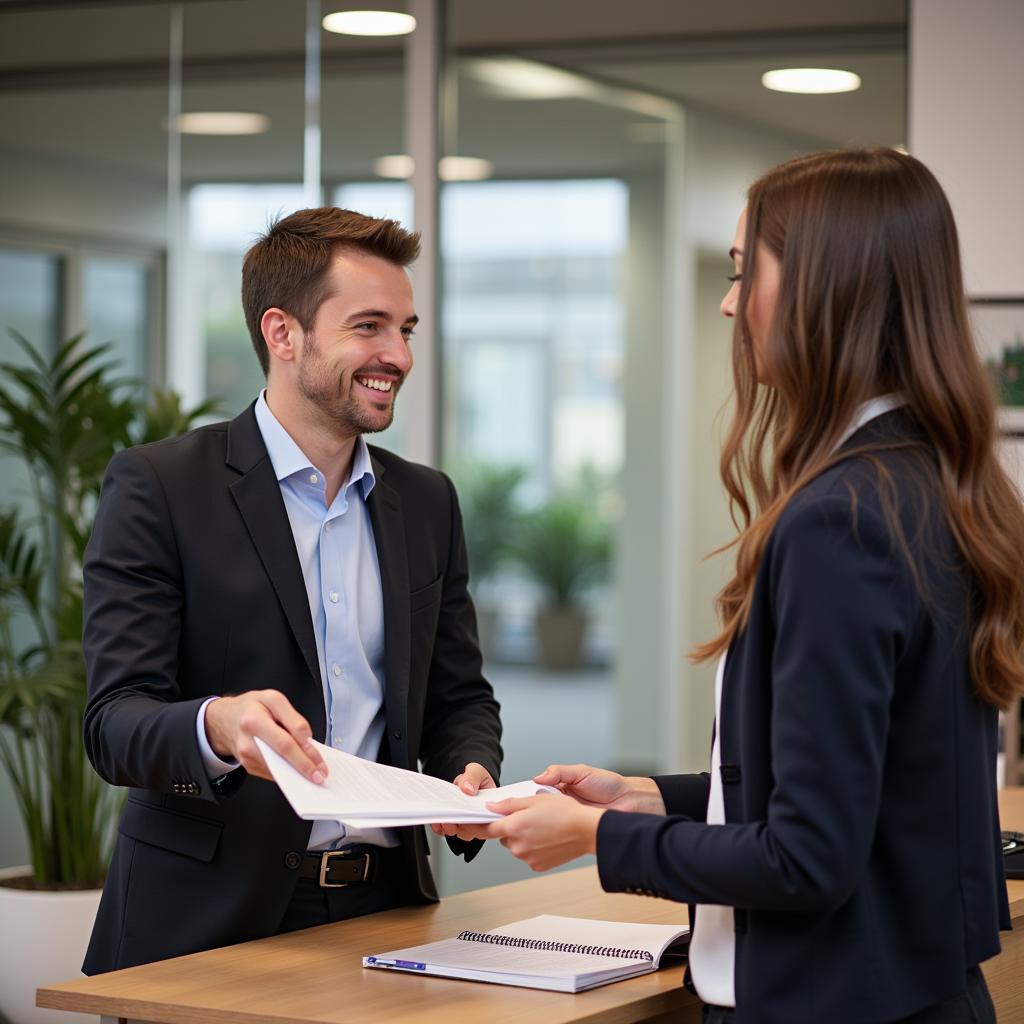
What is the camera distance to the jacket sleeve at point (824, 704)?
1625 mm

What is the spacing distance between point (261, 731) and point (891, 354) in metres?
0.91

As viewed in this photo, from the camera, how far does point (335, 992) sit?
2.04 m

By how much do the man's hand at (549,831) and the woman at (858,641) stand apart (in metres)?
0.03

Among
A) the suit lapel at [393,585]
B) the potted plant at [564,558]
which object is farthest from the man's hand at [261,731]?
the potted plant at [564,558]

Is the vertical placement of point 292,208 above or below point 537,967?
above

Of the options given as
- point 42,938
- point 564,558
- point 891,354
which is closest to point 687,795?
point 891,354

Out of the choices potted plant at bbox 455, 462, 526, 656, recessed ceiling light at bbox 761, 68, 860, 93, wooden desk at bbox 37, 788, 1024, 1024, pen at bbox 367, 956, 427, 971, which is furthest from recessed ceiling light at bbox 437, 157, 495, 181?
pen at bbox 367, 956, 427, 971

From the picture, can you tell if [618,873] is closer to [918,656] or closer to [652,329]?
[918,656]

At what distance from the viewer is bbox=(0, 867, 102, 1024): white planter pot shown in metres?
4.20

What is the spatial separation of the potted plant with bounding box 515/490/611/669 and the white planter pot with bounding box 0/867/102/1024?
520cm

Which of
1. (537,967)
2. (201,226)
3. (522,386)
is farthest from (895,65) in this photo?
(522,386)

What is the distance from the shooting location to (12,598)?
5.19 metres

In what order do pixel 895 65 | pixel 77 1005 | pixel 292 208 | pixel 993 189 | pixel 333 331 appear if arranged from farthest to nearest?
1. pixel 292 208
2. pixel 895 65
3. pixel 993 189
4. pixel 333 331
5. pixel 77 1005

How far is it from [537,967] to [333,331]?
3.85ft
